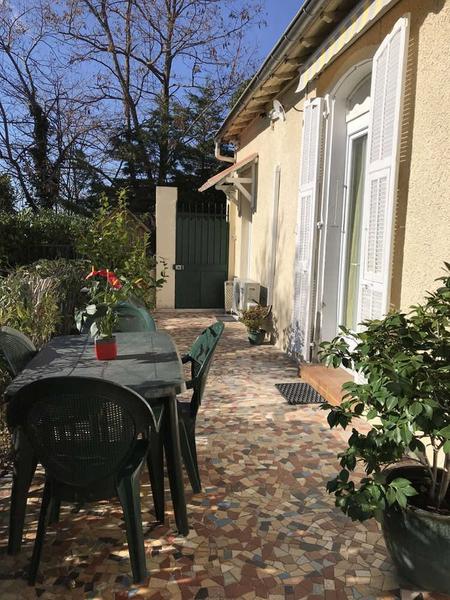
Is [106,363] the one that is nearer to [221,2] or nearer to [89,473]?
[89,473]

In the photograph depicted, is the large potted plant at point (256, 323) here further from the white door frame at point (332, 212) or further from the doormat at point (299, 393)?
the doormat at point (299, 393)

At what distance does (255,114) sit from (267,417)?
23.2 ft

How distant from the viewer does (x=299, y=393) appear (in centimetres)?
568

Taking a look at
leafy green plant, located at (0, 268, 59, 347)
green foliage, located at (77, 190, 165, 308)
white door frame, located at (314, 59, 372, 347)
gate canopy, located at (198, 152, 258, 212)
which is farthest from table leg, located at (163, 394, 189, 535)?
gate canopy, located at (198, 152, 258, 212)

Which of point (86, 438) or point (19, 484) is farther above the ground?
point (86, 438)

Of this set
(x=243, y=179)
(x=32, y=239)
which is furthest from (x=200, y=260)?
(x=32, y=239)

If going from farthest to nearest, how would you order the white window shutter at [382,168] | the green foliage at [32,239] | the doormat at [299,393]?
the green foliage at [32,239], the doormat at [299,393], the white window shutter at [382,168]

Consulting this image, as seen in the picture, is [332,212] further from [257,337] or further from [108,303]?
[108,303]

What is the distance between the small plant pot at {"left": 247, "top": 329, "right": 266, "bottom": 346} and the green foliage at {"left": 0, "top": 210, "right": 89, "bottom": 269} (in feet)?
17.9

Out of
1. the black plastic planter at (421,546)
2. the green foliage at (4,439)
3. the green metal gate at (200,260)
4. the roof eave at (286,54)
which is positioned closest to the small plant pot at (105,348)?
the green foliage at (4,439)

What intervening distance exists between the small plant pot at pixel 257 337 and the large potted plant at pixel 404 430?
227 inches

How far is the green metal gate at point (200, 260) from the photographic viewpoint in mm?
12711

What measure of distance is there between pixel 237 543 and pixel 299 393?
9.63 ft

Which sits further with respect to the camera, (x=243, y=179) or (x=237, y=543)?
(x=243, y=179)
